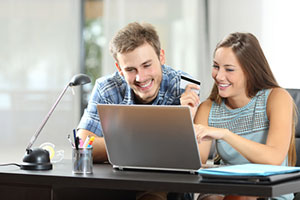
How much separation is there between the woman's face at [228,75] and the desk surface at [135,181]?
59 cm

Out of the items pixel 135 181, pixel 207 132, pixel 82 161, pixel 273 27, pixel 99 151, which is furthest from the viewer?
pixel 273 27

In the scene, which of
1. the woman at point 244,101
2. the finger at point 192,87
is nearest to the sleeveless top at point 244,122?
the woman at point 244,101

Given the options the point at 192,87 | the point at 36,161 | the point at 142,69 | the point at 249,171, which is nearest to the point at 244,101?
the point at 192,87

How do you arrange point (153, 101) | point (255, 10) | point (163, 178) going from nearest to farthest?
point (163, 178)
point (153, 101)
point (255, 10)

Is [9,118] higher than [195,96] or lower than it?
lower

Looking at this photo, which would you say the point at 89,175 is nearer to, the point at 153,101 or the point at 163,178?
the point at 163,178

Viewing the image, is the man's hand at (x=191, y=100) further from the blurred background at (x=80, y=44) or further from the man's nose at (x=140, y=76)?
the blurred background at (x=80, y=44)

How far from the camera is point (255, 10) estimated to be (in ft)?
14.6

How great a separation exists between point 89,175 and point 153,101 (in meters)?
0.78

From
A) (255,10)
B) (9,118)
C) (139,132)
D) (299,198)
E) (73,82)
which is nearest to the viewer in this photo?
(139,132)

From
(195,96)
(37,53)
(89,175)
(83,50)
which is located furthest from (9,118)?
(89,175)

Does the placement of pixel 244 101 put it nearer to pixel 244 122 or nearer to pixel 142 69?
pixel 244 122

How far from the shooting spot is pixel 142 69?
217 centimetres

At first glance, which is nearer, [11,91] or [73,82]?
[73,82]
